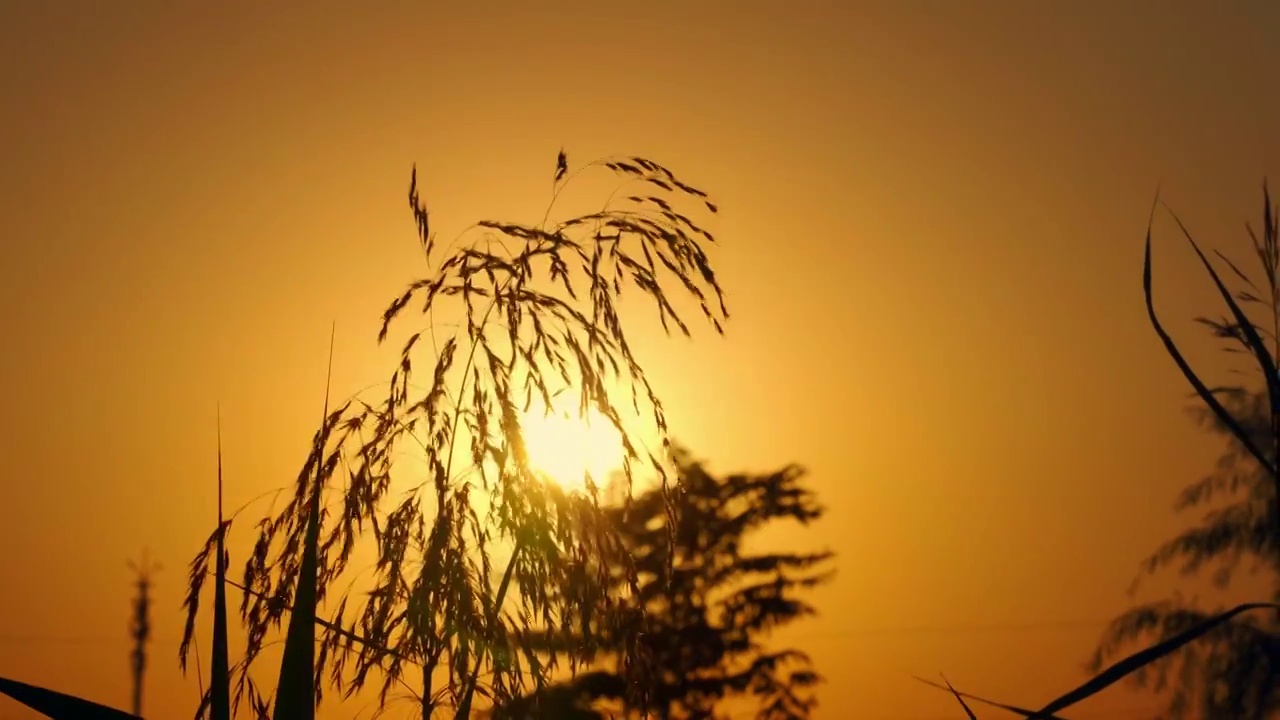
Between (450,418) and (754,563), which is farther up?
(754,563)

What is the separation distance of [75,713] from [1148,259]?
2.20ft

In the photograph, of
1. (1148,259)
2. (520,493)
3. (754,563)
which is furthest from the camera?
(754,563)

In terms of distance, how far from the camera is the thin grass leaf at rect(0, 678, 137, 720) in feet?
1.63

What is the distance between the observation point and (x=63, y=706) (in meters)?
0.50

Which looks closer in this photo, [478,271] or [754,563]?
[478,271]

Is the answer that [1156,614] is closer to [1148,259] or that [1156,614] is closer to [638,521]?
[638,521]

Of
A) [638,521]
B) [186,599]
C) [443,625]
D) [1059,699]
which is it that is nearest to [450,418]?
[443,625]

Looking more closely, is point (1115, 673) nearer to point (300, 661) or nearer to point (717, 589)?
point (300, 661)

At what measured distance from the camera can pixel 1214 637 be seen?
10086 mm

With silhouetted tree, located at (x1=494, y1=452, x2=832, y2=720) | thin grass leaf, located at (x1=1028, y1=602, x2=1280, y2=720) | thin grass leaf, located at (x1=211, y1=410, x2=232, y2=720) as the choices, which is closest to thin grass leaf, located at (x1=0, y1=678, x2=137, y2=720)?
thin grass leaf, located at (x1=211, y1=410, x2=232, y2=720)

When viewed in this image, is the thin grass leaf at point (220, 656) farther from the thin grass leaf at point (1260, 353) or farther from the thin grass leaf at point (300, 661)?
the thin grass leaf at point (1260, 353)

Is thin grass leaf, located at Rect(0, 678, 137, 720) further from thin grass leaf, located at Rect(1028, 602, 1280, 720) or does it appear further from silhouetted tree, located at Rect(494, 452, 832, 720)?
silhouetted tree, located at Rect(494, 452, 832, 720)

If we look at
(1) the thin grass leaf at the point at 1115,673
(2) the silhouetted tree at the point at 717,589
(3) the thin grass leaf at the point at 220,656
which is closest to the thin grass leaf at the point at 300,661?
(3) the thin grass leaf at the point at 220,656

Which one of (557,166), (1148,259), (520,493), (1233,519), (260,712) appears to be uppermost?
(1233,519)
